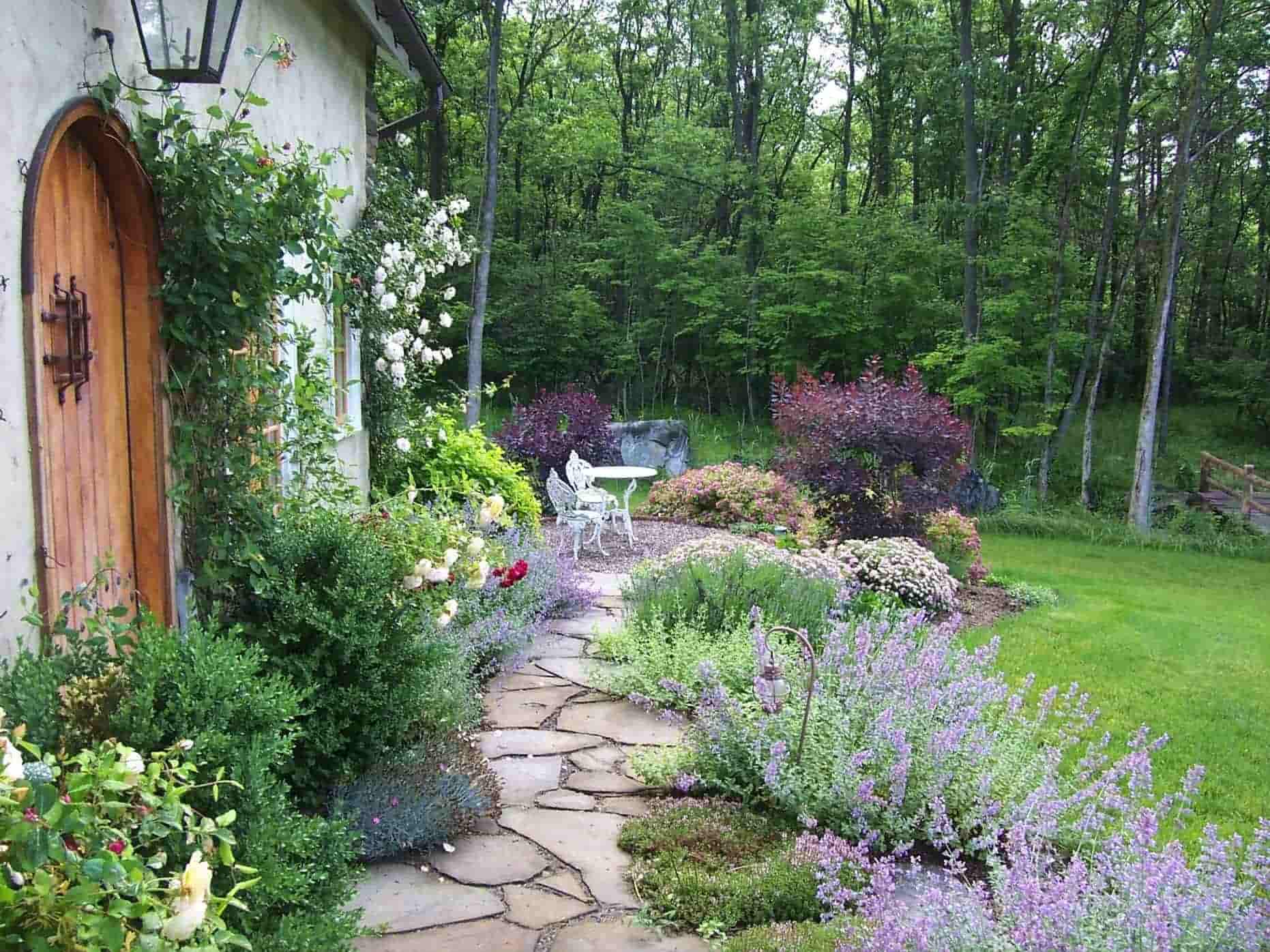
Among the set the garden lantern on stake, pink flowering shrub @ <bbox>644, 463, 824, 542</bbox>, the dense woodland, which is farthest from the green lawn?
the dense woodland

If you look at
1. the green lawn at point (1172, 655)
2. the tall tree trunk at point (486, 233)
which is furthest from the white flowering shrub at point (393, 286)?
the tall tree trunk at point (486, 233)

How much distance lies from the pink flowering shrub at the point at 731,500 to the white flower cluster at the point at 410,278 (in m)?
3.72

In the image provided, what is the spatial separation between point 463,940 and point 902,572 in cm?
514

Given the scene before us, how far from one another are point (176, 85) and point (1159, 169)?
1768 cm

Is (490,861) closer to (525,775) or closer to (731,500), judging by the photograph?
(525,775)

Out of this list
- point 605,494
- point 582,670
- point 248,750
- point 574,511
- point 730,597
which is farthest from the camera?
point 605,494

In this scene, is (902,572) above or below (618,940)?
above

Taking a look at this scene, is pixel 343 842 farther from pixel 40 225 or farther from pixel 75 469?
Result: pixel 40 225

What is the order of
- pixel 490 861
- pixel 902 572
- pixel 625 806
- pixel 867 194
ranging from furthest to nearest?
1. pixel 867 194
2. pixel 902 572
3. pixel 625 806
4. pixel 490 861

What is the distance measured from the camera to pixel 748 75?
19.4 meters

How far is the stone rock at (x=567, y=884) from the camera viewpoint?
286 centimetres

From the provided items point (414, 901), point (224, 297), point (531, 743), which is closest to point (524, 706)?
point (531, 743)

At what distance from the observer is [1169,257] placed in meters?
13.0

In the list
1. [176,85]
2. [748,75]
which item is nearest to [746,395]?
[748,75]
